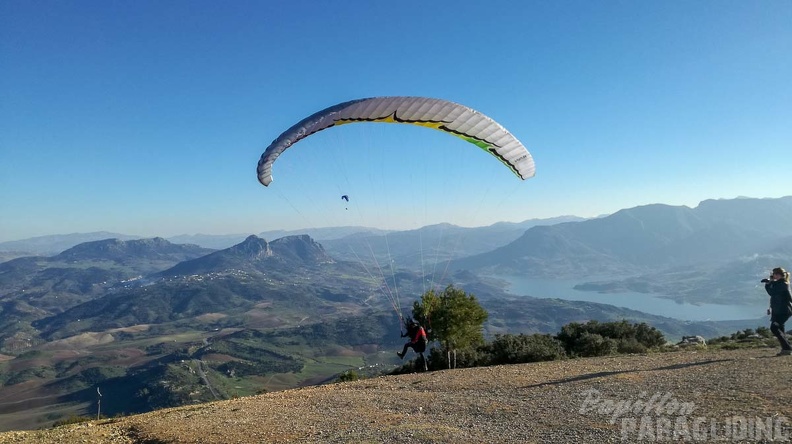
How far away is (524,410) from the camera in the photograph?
32.5 feet

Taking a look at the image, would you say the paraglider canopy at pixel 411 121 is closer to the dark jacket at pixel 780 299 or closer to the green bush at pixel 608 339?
the dark jacket at pixel 780 299

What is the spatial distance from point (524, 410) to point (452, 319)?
12026 mm

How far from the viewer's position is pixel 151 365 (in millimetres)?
167625

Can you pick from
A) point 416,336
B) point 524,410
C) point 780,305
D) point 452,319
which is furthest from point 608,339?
point 524,410

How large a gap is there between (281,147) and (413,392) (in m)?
9.85

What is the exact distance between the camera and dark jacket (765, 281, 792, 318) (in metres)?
13.2

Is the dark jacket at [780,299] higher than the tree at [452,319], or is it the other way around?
the dark jacket at [780,299]

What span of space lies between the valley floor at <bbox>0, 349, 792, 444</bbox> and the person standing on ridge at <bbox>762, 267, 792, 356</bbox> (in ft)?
2.70

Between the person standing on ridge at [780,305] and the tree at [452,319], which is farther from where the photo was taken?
the tree at [452,319]

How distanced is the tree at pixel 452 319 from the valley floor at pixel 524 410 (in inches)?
272

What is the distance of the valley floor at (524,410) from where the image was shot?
815 centimetres

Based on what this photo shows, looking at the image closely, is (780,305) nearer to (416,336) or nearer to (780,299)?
(780,299)

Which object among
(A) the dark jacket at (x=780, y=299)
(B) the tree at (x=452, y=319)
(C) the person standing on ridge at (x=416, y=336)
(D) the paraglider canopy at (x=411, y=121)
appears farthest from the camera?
(B) the tree at (x=452, y=319)

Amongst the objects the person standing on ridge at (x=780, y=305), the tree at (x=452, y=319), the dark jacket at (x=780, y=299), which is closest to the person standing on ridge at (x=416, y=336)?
the tree at (x=452, y=319)
